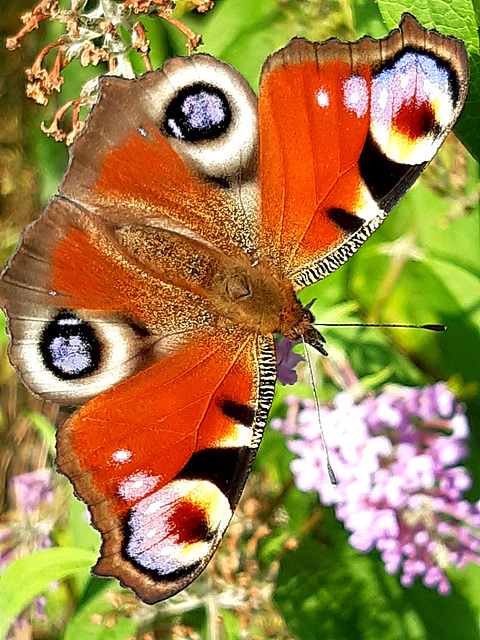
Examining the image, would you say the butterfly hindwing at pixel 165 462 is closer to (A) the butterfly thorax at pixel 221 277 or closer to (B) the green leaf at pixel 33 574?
(A) the butterfly thorax at pixel 221 277

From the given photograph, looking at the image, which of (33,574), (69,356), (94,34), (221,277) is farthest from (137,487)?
(94,34)

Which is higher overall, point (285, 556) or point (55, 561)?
point (55, 561)

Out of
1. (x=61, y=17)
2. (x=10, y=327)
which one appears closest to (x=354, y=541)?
(x=10, y=327)

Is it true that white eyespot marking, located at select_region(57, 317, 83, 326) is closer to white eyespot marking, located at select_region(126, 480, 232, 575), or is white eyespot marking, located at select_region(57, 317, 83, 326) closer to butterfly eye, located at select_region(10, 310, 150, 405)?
butterfly eye, located at select_region(10, 310, 150, 405)

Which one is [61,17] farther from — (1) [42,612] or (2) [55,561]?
(1) [42,612]

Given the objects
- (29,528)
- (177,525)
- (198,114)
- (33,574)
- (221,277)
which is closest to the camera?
(177,525)

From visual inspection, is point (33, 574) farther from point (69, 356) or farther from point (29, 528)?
point (69, 356)

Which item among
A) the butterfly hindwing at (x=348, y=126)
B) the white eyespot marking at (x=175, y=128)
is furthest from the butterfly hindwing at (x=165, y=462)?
the white eyespot marking at (x=175, y=128)

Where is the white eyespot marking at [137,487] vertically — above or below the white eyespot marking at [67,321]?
below
